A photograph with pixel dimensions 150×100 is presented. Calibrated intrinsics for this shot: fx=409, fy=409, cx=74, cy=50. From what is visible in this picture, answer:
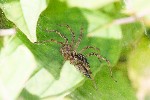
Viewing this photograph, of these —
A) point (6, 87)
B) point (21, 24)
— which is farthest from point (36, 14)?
point (6, 87)

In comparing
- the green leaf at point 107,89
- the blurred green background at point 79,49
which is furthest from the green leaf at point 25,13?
the green leaf at point 107,89

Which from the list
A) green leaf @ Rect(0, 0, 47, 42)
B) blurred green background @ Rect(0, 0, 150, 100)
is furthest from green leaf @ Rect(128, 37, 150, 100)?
green leaf @ Rect(0, 0, 47, 42)

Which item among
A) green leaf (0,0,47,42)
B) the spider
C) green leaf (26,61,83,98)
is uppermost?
green leaf (0,0,47,42)

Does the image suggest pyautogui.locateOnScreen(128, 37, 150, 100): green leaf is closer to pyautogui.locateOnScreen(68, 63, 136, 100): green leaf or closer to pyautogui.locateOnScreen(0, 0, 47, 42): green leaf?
pyautogui.locateOnScreen(68, 63, 136, 100): green leaf

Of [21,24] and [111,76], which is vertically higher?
[21,24]

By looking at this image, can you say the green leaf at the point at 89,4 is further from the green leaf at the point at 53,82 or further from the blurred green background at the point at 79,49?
the green leaf at the point at 53,82

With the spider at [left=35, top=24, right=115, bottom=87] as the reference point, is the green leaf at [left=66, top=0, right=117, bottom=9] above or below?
above

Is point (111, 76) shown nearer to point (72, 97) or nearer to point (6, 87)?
point (72, 97)

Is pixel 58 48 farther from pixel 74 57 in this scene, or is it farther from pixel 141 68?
pixel 141 68
